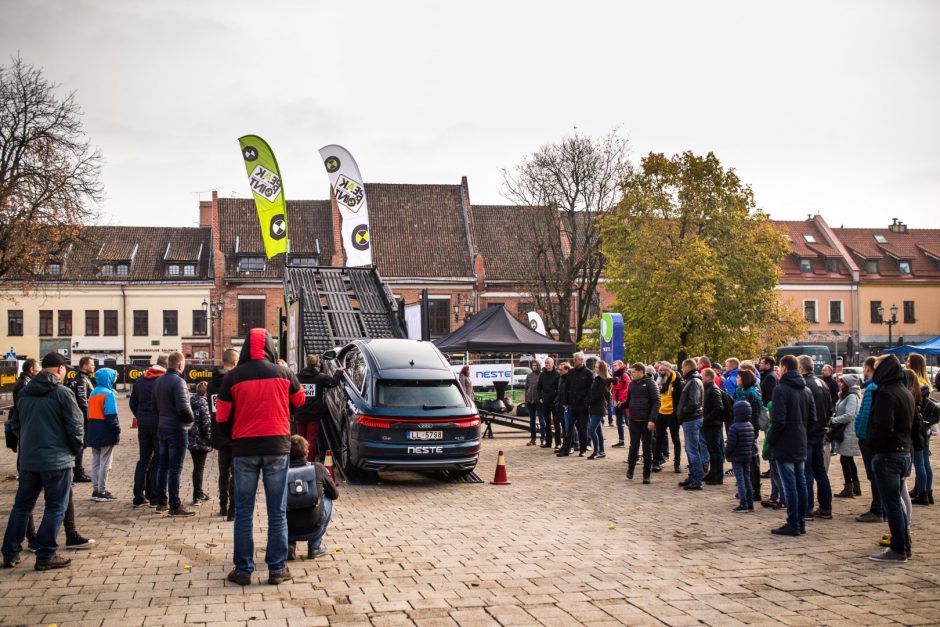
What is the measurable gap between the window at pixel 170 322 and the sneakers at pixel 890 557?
55.2 metres

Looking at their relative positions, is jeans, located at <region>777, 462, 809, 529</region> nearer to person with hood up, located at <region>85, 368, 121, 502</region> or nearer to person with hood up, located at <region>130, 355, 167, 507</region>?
person with hood up, located at <region>130, 355, 167, 507</region>

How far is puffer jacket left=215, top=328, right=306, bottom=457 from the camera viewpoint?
689 cm

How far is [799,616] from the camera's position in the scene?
236 inches

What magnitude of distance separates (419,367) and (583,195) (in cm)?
3012

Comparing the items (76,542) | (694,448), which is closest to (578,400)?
(694,448)

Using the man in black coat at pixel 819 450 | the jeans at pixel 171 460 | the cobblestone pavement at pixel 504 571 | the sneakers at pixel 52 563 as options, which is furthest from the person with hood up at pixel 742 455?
the sneakers at pixel 52 563

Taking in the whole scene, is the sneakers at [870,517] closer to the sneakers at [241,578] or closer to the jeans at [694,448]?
the jeans at [694,448]

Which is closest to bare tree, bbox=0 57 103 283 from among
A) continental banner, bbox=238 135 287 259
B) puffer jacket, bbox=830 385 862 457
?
continental banner, bbox=238 135 287 259

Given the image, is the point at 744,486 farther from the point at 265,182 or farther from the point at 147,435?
the point at 265,182

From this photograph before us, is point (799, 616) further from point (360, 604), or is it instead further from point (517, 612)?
point (360, 604)

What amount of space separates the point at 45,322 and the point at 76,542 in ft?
181

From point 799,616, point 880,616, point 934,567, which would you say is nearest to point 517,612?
point 799,616

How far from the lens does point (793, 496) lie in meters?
8.95

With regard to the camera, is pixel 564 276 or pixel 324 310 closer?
pixel 324 310
